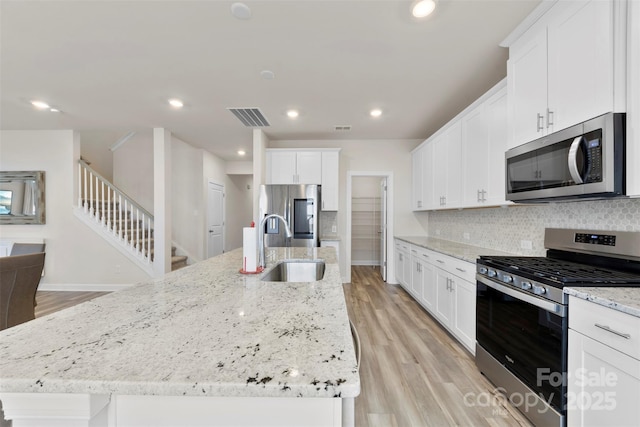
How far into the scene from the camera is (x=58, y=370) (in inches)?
22.8

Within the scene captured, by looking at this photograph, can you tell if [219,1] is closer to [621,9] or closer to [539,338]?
[621,9]

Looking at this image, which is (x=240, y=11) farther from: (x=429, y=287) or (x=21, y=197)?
(x=21, y=197)

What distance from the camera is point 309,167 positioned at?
179 inches

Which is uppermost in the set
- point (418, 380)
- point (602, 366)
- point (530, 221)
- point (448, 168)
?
point (448, 168)

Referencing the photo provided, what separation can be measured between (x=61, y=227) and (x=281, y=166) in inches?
150

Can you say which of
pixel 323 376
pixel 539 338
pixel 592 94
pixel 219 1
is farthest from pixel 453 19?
pixel 323 376

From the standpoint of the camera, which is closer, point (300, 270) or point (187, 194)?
point (300, 270)

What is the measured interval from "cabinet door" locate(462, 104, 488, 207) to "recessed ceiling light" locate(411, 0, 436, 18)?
3.85 ft

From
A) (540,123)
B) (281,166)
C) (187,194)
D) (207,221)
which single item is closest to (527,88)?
(540,123)

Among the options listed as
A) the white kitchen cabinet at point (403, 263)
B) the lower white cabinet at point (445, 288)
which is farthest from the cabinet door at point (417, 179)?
the lower white cabinet at point (445, 288)

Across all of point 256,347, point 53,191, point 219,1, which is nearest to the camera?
point 256,347

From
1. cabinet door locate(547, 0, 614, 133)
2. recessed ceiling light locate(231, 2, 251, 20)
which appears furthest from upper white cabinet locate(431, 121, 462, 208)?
recessed ceiling light locate(231, 2, 251, 20)

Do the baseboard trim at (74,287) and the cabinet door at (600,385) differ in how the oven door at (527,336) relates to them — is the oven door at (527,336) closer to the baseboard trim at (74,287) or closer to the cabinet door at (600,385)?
the cabinet door at (600,385)

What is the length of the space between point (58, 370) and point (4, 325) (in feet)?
7.87
